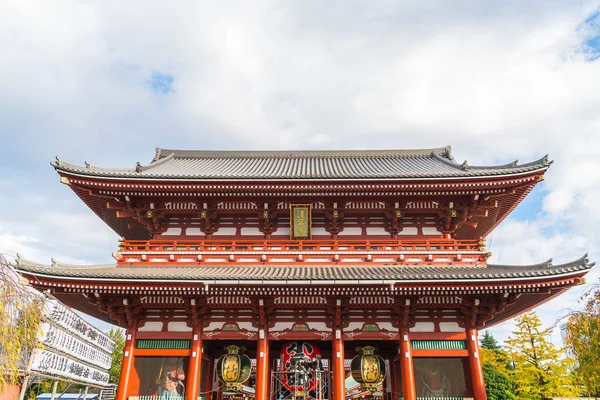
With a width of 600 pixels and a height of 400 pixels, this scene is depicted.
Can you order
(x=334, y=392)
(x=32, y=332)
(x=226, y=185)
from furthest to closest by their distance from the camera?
(x=226, y=185) → (x=334, y=392) → (x=32, y=332)

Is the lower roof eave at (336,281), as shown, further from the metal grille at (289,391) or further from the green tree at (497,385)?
the green tree at (497,385)

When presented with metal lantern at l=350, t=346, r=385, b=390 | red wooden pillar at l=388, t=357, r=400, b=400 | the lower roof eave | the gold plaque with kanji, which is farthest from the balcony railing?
red wooden pillar at l=388, t=357, r=400, b=400

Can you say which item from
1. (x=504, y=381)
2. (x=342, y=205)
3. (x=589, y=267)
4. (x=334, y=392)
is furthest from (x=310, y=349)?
(x=504, y=381)

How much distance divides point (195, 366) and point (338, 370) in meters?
4.93

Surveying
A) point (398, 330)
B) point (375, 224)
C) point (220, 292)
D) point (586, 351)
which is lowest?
point (586, 351)

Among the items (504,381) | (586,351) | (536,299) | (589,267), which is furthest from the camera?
(504,381)

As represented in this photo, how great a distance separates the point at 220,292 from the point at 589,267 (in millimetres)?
11918

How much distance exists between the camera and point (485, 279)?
12273mm

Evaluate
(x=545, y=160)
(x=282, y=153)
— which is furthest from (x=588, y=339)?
(x=282, y=153)

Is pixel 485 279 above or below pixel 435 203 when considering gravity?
below

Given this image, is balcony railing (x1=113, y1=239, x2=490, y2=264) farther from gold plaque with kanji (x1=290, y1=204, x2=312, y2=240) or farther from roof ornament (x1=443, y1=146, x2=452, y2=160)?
roof ornament (x1=443, y1=146, x2=452, y2=160)

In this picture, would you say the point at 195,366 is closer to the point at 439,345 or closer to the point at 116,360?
the point at 439,345

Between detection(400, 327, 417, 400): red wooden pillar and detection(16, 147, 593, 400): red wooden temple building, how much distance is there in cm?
6

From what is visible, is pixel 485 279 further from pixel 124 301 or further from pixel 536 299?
pixel 124 301
